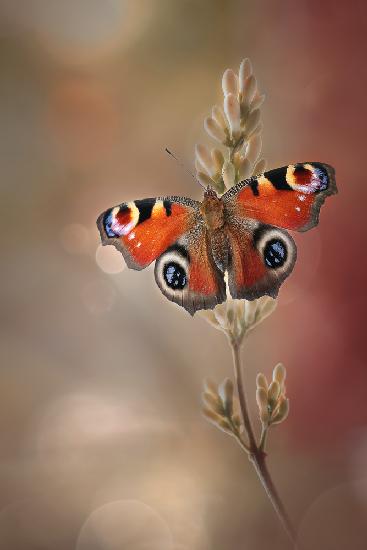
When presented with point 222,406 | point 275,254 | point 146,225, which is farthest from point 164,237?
point 222,406

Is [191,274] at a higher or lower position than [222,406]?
higher

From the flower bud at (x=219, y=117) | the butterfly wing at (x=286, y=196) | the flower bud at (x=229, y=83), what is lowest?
the butterfly wing at (x=286, y=196)

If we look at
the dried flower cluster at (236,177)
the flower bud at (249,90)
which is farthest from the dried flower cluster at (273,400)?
the flower bud at (249,90)

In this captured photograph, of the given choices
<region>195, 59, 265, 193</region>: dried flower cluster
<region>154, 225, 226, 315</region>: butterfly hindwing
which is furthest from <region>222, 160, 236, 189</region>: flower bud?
<region>154, 225, 226, 315</region>: butterfly hindwing

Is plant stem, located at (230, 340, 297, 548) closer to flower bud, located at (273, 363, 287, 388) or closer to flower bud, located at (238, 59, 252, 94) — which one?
flower bud, located at (273, 363, 287, 388)

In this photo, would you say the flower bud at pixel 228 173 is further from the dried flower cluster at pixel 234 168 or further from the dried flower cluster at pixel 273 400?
the dried flower cluster at pixel 273 400

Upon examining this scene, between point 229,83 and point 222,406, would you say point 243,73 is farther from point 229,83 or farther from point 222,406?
point 222,406
